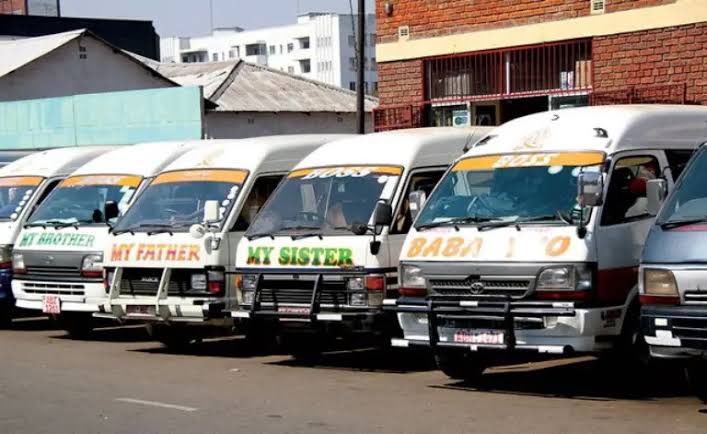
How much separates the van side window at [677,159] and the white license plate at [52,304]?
24.4ft

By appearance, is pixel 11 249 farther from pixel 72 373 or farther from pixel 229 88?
pixel 229 88

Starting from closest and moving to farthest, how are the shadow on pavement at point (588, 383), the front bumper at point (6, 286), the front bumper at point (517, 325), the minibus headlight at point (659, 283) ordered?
the minibus headlight at point (659, 283) < the front bumper at point (517, 325) < the shadow on pavement at point (588, 383) < the front bumper at point (6, 286)

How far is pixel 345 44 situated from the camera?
117500 mm

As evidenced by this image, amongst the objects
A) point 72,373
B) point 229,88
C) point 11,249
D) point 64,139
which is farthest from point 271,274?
point 229,88

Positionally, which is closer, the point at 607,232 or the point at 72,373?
A: the point at 607,232

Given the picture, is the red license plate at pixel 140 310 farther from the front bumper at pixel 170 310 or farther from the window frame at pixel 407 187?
the window frame at pixel 407 187

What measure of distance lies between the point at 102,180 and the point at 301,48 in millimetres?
106111

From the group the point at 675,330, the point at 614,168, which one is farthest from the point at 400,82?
the point at 675,330

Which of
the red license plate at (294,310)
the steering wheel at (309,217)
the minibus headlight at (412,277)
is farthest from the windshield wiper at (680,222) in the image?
the steering wheel at (309,217)

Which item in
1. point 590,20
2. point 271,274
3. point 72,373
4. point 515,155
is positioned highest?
point 590,20

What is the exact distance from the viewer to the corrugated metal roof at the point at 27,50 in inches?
1674

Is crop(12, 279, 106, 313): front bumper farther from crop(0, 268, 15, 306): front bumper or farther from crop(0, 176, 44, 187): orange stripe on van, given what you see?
crop(0, 176, 44, 187): orange stripe on van

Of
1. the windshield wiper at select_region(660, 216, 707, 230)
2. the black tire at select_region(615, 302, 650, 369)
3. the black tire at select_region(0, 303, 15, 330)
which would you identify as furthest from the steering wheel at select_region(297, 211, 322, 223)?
the black tire at select_region(0, 303, 15, 330)

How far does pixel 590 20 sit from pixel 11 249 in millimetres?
9073
